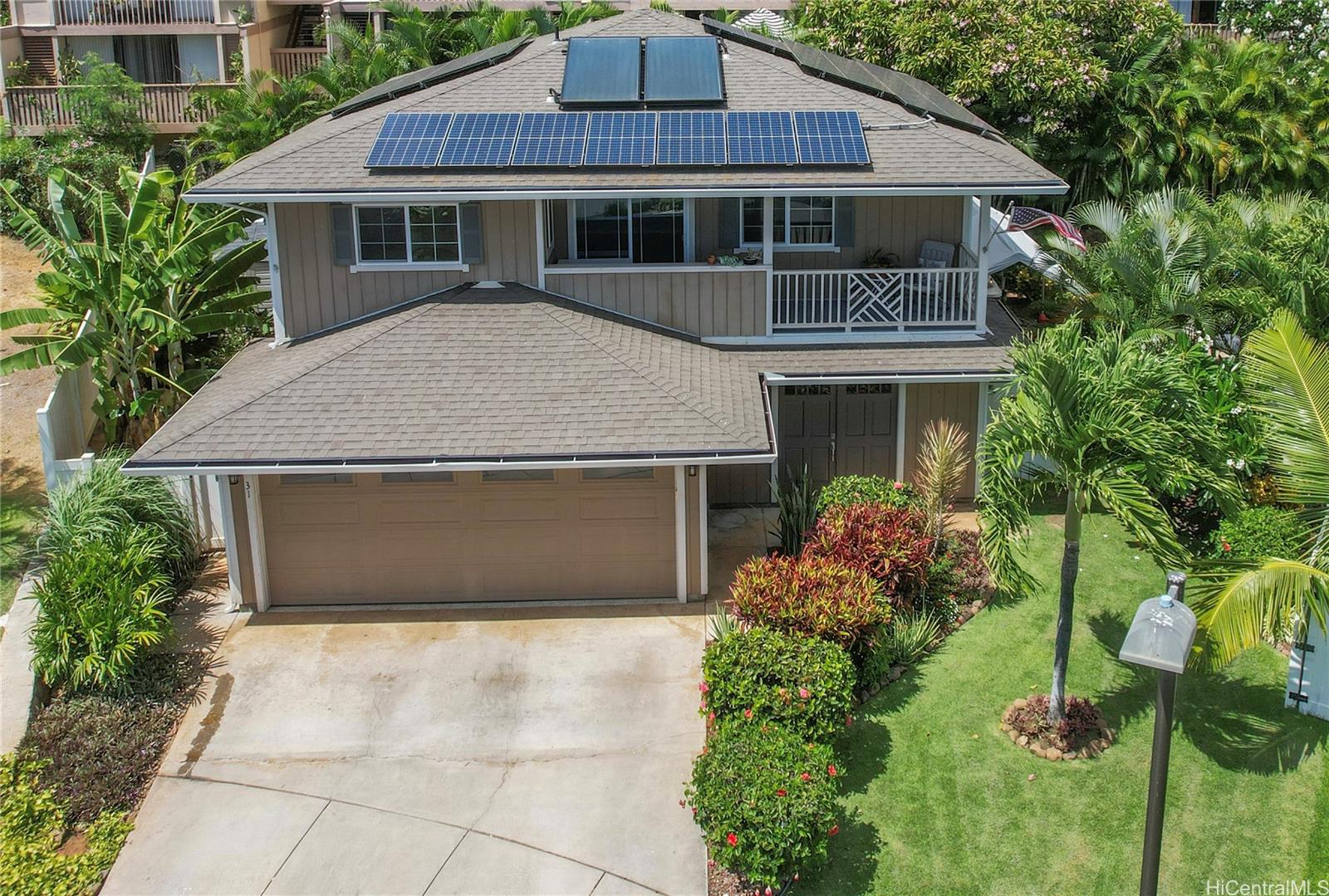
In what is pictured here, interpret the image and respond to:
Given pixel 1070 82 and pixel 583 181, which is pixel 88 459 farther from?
pixel 1070 82

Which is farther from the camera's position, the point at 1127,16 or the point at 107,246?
the point at 1127,16

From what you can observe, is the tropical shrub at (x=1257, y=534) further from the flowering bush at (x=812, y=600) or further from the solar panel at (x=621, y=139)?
the solar panel at (x=621, y=139)

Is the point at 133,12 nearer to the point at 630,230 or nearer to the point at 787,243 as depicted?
the point at 630,230

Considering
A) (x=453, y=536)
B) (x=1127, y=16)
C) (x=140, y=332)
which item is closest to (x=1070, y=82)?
(x=1127, y=16)

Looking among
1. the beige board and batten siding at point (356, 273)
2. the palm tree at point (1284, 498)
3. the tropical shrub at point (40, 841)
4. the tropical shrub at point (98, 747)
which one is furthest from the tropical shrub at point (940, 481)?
the tropical shrub at point (40, 841)

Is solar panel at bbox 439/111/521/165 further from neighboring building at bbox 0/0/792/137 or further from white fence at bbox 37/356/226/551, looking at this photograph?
neighboring building at bbox 0/0/792/137

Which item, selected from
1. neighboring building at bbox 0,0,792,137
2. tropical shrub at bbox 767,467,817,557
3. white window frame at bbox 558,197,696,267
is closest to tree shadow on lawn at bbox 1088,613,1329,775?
tropical shrub at bbox 767,467,817,557
